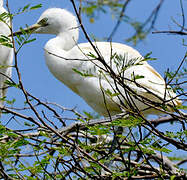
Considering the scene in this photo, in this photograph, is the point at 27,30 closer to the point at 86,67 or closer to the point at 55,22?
the point at 86,67

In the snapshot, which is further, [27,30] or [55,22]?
[55,22]

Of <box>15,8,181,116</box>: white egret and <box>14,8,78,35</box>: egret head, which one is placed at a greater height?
<box>14,8,78,35</box>: egret head

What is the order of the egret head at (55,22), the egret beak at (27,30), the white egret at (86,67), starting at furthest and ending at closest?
the egret head at (55,22) → the white egret at (86,67) → the egret beak at (27,30)

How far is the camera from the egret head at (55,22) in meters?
3.51

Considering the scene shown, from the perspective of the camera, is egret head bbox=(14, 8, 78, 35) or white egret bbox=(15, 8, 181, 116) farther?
egret head bbox=(14, 8, 78, 35)

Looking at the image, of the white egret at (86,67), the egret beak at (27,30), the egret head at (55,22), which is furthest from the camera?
the egret head at (55,22)

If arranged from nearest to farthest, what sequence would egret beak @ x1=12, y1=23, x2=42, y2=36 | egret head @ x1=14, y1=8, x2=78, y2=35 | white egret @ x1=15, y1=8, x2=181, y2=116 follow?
egret beak @ x1=12, y1=23, x2=42, y2=36 < white egret @ x1=15, y1=8, x2=181, y2=116 < egret head @ x1=14, y1=8, x2=78, y2=35

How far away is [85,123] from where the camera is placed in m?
1.92

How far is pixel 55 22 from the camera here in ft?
11.6

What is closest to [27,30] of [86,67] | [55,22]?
[86,67]

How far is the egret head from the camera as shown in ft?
11.5

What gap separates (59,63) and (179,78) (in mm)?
1828

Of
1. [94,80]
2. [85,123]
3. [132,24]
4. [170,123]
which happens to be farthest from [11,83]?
[94,80]

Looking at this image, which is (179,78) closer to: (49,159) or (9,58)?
(49,159)
